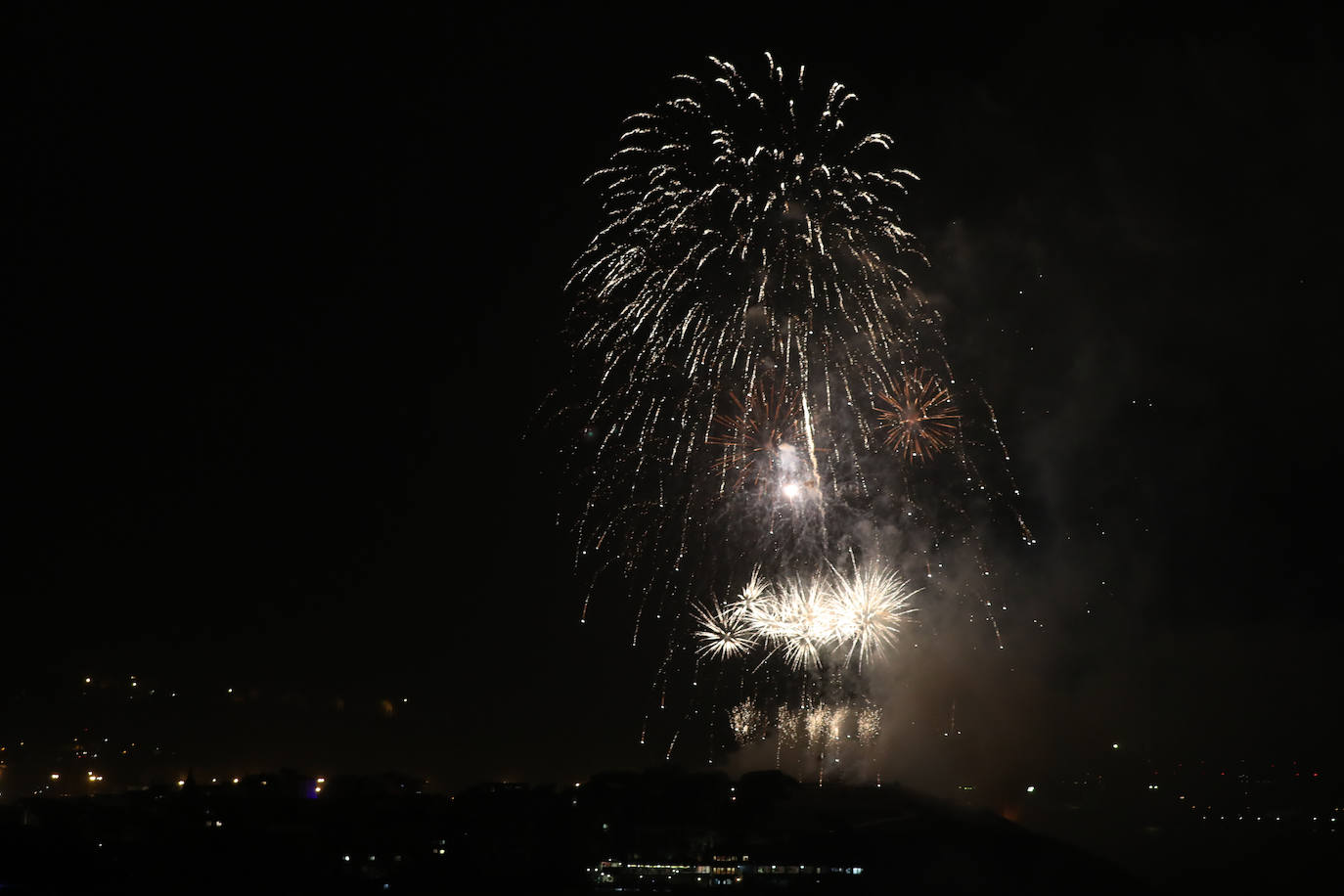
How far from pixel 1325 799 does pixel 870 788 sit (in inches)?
4149

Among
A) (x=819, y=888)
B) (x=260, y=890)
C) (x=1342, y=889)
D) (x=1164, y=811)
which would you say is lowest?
(x=260, y=890)

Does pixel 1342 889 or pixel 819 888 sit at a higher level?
pixel 1342 889

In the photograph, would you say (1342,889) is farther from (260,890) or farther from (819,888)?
(260,890)

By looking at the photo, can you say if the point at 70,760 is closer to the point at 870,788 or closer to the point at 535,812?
the point at 535,812

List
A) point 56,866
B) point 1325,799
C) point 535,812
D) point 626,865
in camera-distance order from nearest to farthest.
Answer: point 56,866 < point 626,865 < point 535,812 < point 1325,799

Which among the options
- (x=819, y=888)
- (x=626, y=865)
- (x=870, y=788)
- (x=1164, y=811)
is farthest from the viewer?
(x=1164, y=811)

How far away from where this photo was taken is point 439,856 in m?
62.1

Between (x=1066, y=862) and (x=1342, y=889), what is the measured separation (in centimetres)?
3853

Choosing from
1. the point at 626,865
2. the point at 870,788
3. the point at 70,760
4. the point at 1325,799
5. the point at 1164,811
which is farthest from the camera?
the point at 1325,799

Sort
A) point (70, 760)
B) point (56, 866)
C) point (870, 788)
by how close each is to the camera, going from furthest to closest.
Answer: point (70, 760)
point (870, 788)
point (56, 866)

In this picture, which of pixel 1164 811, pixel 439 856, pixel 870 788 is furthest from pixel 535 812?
pixel 1164 811

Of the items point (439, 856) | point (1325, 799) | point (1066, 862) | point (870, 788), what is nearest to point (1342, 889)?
point (1066, 862)

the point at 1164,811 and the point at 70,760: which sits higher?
the point at 1164,811

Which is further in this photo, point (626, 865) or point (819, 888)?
point (626, 865)
